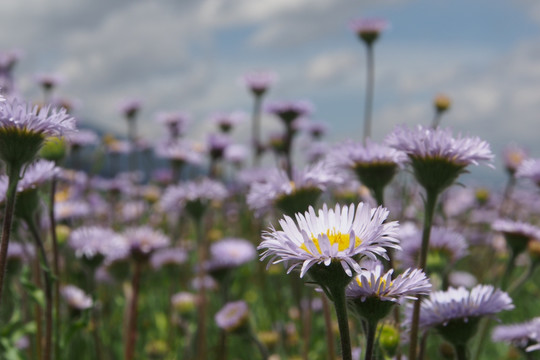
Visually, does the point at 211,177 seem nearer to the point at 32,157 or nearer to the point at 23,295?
the point at 23,295

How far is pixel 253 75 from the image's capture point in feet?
Answer: 18.9

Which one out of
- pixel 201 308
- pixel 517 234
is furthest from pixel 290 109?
pixel 517 234

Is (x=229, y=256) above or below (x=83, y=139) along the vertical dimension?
below

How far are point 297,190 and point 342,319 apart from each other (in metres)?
1.17

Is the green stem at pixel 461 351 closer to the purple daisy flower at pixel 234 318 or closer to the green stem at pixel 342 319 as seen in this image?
the green stem at pixel 342 319

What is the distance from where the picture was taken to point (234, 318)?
10.7 ft

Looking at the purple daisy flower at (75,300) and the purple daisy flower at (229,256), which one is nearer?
the purple daisy flower at (75,300)

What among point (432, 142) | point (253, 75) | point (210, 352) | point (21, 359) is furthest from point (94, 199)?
point (432, 142)

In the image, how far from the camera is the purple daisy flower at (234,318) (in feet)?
10.6

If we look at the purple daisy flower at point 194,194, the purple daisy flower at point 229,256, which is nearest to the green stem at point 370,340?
the purple daisy flower at point 229,256

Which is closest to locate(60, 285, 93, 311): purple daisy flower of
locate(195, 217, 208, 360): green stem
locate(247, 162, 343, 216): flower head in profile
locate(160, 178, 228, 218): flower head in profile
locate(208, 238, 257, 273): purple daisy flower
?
locate(195, 217, 208, 360): green stem

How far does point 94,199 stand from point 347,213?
6.65 metres

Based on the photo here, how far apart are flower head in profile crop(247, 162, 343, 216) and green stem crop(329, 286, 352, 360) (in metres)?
1.09

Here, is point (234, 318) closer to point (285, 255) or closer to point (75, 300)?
point (75, 300)
